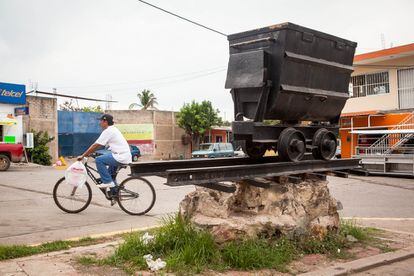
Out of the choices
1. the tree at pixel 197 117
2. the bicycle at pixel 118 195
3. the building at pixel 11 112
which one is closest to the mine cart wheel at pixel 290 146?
the bicycle at pixel 118 195

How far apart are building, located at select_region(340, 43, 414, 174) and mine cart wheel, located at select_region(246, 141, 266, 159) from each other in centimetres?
1496

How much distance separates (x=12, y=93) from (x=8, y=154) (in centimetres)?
724

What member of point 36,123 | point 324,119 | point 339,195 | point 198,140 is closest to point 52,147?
point 36,123

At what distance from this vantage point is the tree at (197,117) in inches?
1704

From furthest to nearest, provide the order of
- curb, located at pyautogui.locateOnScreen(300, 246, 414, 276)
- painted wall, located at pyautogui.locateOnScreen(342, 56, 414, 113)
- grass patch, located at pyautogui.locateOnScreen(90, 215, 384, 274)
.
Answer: painted wall, located at pyautogui.locateOnScreen(342, 56, 414, 113), curb, located at pyautogui.locateOnScreen(300, 246, 414, 276), grass patch, located at pyautogui.locateOnScreen(90, 215, 384, 274)

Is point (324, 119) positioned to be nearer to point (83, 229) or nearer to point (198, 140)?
point (83, 229)

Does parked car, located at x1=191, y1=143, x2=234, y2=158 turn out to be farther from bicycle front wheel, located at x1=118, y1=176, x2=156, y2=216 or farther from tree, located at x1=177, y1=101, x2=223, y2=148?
bicycle front wheel, located at x1=118, y1=176, x2=156, y2=216

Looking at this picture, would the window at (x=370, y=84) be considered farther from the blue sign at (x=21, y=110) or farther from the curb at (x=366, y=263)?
the curb at (x=366, y=263)

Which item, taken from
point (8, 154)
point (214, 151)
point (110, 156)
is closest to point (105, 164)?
point (110, 156)

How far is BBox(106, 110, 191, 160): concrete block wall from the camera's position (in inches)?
1700

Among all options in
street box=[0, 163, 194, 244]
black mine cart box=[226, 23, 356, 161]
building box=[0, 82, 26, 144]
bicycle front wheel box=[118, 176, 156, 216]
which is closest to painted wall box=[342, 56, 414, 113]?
street box=[0, 163, 194, 244]

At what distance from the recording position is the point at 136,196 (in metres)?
8.10

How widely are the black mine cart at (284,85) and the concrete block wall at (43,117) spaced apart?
89.3 ft

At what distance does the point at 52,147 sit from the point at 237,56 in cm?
2905
